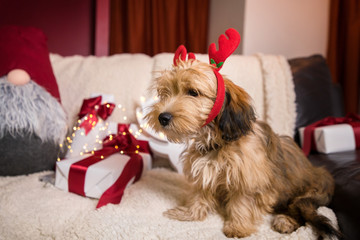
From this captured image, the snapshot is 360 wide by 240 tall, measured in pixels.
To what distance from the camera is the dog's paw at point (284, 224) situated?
3.91 feet

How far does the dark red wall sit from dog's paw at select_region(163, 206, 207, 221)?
2472 mm

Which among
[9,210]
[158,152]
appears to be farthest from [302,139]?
[9,210]

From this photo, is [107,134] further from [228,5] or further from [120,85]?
[228,5]

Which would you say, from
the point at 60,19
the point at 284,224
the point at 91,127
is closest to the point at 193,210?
the point at 284,224

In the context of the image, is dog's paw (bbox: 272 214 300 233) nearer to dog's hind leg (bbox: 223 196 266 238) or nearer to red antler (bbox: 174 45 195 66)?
dog's hind leg (bbox: 223 196 266 238)

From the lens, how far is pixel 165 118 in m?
1.15

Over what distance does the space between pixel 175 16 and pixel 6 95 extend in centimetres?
211

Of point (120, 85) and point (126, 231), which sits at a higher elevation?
point (120, 85)

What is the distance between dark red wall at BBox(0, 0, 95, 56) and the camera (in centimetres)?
284

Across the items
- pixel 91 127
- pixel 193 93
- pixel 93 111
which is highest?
pixel 193 93

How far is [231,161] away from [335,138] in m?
1.01

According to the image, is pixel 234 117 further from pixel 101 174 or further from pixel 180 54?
pixel 101 174

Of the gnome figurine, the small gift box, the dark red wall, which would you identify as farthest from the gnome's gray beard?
the dark red wall

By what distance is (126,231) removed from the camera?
119cm
